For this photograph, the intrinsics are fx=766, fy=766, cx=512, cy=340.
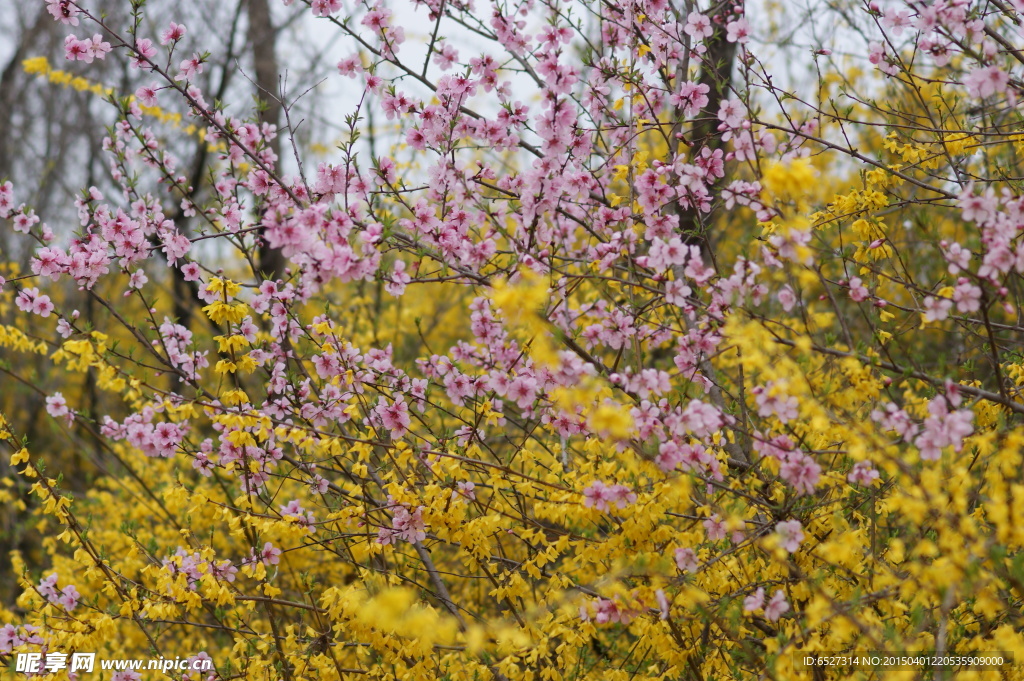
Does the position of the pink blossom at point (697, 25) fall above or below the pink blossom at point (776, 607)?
above

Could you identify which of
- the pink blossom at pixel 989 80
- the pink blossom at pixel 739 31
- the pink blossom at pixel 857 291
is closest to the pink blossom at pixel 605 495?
the pink blossom at pixel 857 291

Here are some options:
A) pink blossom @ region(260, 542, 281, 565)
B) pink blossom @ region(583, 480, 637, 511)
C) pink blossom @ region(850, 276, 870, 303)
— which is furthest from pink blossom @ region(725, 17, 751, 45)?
pink blossom @ region(260, 542, 281, 565)

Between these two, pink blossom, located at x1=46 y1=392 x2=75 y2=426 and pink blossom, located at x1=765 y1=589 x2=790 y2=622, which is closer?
pink blossom, located at x1=765 y1=589 x2=790 y2=622

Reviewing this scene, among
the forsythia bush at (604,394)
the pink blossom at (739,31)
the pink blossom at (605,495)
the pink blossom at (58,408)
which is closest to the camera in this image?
the forsythia bush at (604,394)

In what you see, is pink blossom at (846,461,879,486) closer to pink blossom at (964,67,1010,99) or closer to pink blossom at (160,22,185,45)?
pink blossom at (964,67,1010,99)

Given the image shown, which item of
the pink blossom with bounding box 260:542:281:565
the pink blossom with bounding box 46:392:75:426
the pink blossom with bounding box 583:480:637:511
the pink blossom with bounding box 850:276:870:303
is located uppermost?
the pink blossom with bounding box 46:392:75:426

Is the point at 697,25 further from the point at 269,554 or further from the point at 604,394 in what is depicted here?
the point at 269,554

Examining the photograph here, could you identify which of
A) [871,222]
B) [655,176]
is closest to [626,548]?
[655,176]

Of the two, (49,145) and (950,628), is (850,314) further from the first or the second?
(49,145)

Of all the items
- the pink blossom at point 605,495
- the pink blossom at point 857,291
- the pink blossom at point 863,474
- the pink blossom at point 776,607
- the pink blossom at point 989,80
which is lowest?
the pink blossom at point 776,607

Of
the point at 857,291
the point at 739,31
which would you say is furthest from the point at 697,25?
the point at 857,291

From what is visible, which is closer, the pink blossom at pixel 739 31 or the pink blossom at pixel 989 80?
the pink blossom at pixel 989 80

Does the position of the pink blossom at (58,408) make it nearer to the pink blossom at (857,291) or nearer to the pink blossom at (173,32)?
the pink blossom at (173,32)

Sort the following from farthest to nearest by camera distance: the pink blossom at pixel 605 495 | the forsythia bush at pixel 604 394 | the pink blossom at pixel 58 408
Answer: the pink blossom at pixel 58 408 → the pink blossom at pixel 605 495 → the forsythia bush at pixel 604 394
